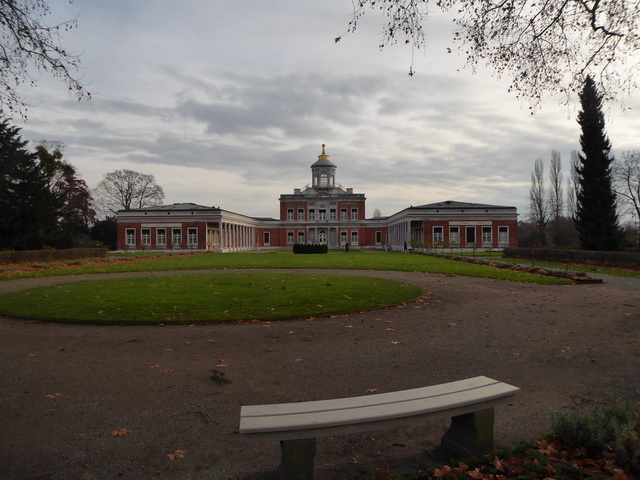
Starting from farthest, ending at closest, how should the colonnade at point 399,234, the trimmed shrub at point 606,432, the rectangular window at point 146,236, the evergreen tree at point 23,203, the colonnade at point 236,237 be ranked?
the colonnade at point 236,237
the colonnade at point 399,234
the rectangular window at point 146,236
the evergreen tree at point 23,203
the trimmed shrub at point 606,432

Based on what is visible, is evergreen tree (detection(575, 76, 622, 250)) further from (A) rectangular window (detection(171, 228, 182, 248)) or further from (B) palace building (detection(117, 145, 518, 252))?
(A) rectangular window (detection(171, 228, 182, 248))

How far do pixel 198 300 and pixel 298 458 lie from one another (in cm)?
856

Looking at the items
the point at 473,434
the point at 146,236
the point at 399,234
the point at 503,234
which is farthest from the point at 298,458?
the point at 399,234

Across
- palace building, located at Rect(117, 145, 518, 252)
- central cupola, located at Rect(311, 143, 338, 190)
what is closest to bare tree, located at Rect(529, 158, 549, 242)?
palace building, located at Rect(117, 145, 518, 252)

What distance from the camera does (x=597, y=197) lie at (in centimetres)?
3625

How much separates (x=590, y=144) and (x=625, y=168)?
1318cm

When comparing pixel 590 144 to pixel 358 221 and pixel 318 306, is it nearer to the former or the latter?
pixel 318 306

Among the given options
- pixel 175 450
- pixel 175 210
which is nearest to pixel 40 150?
pixel 175 210

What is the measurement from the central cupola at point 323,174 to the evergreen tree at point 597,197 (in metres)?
50.7

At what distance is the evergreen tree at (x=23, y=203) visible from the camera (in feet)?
121

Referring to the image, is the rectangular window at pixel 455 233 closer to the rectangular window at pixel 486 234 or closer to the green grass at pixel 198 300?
the rectangular window at pixel 486 234

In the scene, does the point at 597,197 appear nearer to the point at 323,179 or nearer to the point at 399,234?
the point at 399,234

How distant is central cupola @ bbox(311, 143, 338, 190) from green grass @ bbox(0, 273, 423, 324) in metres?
69.7

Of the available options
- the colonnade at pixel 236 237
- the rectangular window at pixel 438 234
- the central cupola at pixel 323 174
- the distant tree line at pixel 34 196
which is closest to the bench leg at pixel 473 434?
the distant tree line at pixel 34 196
